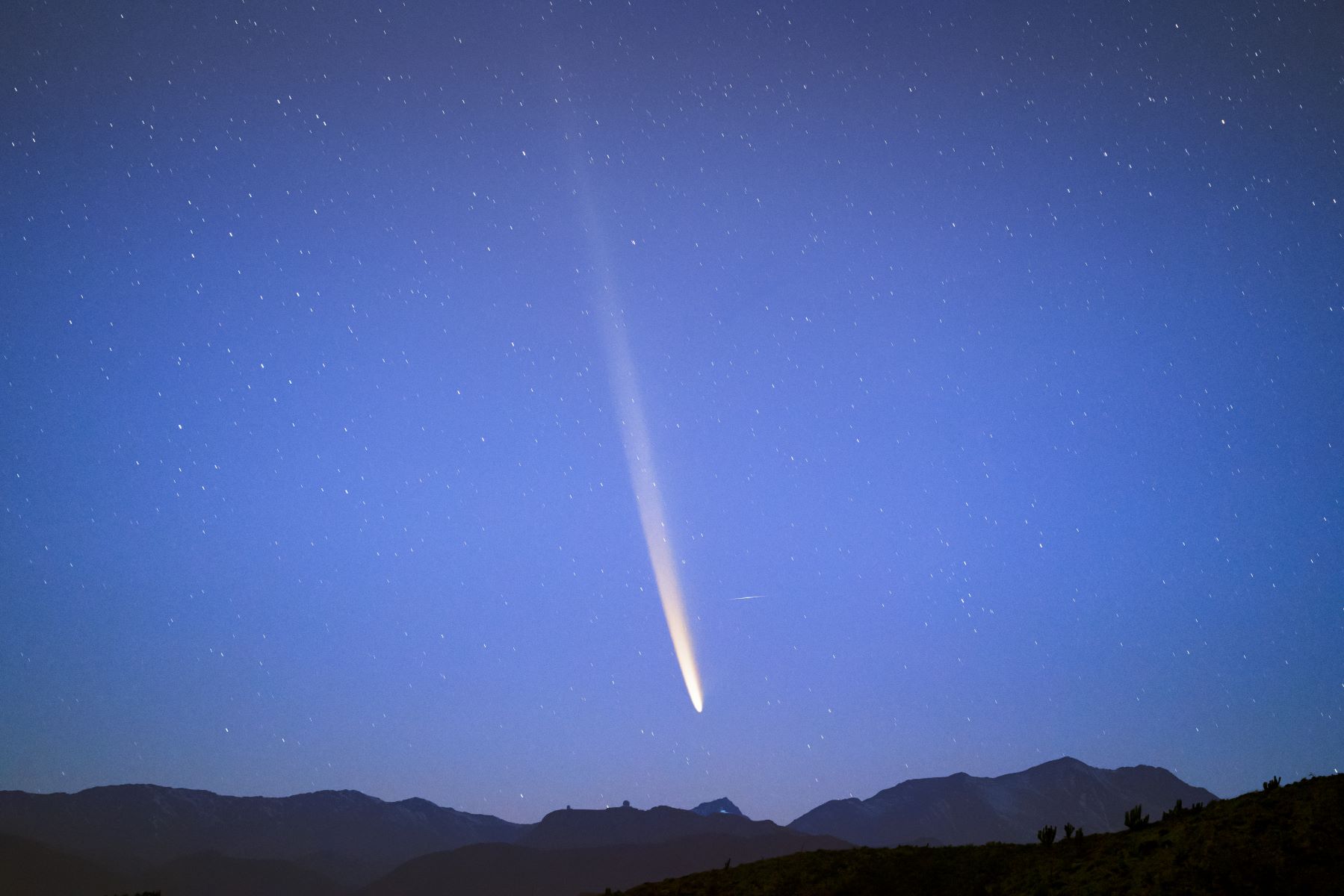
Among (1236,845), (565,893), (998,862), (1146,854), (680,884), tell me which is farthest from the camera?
(565,893)

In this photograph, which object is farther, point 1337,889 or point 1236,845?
point 1236,845

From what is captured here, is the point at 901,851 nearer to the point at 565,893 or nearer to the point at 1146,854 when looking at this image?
the point at 1146,854

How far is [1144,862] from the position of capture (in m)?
20.2

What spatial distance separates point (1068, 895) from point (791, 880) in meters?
8.73

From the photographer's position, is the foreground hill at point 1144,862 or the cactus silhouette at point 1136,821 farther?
the cactus silhouette at point 1136,821

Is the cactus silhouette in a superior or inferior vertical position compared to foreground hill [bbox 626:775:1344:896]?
superior

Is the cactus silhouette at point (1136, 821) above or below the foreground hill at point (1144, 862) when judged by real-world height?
above

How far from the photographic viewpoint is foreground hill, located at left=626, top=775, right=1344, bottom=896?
18266 mm

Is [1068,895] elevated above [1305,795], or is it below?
below

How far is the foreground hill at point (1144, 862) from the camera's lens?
18.3 m

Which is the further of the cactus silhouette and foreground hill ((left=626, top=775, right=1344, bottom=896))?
the cactus silhouette

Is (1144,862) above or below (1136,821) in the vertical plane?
below

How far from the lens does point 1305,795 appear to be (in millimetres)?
21062

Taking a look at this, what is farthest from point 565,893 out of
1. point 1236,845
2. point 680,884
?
point 1236,845
